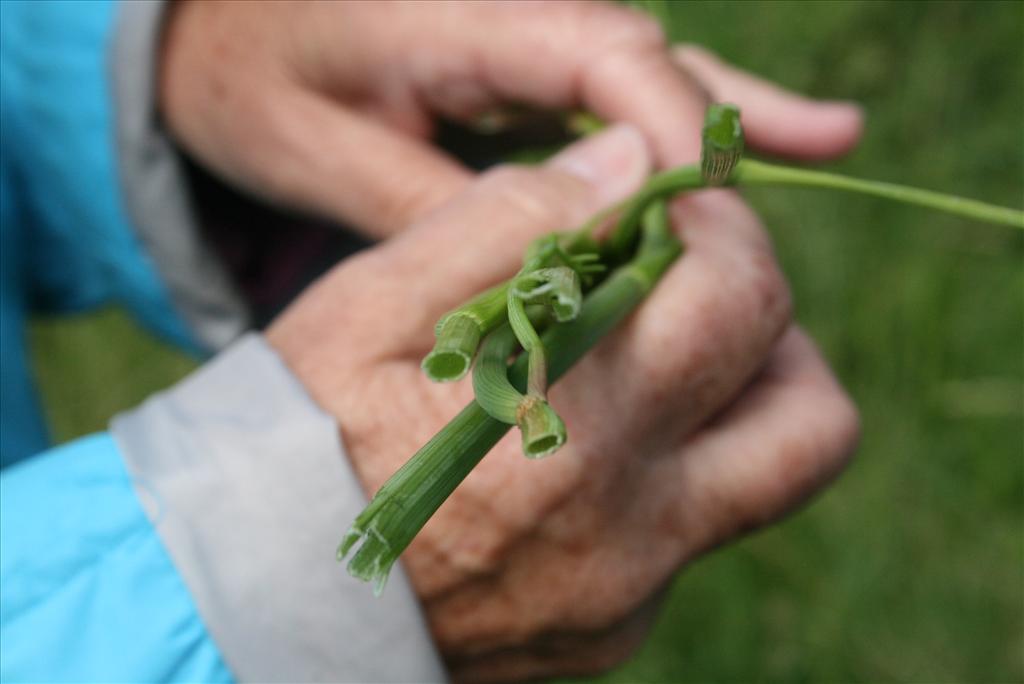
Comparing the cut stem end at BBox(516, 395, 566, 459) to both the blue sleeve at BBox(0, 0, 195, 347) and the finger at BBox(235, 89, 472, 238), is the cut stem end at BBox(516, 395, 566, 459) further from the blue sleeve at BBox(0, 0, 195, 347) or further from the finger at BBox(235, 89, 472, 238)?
the blue sleeve at BBox(0, 0, 195, 347)

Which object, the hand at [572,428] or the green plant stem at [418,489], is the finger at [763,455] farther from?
the green plant stem at [418,489]

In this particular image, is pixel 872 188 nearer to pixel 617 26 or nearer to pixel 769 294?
pixel 769 294

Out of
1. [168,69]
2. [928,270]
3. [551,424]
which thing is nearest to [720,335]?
[551,424]

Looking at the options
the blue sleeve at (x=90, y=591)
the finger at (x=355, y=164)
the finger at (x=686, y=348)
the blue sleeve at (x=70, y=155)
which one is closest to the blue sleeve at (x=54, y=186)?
the blue sleeve at (x=70, y=155)

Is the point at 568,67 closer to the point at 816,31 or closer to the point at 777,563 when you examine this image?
the point at 777,563

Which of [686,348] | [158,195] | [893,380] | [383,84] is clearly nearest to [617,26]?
[383,84]

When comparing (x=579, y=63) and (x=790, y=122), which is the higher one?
(x=579, y=63)

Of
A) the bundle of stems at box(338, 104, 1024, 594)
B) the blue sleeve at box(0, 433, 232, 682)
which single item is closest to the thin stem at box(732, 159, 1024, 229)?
the bundle of stems at box(338, 104, 1024, 594)
